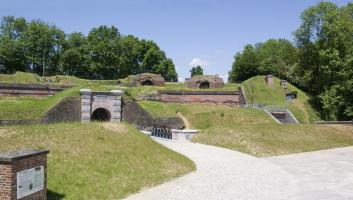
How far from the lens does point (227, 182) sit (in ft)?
55.6

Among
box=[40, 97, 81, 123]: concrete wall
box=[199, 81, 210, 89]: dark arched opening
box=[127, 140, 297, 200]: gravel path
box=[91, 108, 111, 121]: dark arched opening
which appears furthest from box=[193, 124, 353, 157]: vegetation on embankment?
Answer: box=[199, 81, 210, 89]: dark arched opening

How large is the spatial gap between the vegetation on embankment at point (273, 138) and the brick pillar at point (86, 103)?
9852 millimetres

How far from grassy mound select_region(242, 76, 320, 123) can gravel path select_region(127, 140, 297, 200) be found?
2900 cm

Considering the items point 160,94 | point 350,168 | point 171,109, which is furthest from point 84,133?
point 160,94

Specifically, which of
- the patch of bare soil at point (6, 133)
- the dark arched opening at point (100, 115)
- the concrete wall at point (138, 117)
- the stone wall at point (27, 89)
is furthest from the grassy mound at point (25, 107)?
the patch of bare soil at point (6, 133)

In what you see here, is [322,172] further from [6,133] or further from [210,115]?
Result: [210,115]

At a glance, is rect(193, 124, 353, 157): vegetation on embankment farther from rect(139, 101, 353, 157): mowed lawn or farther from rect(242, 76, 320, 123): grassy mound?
rect(242, 76, 320, 123): grassy mound

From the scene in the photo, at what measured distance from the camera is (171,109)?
42812mm

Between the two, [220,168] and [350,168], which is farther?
[350,168]

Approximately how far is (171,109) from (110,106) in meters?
9.43

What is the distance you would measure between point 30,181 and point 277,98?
51093 millimetres

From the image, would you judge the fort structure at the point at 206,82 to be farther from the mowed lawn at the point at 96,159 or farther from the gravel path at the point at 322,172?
the mowed lawn at the point at 96,159

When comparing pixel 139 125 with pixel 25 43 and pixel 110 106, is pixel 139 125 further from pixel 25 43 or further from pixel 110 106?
pixel 25 43

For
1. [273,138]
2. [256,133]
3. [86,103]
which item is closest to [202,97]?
[256,133]
